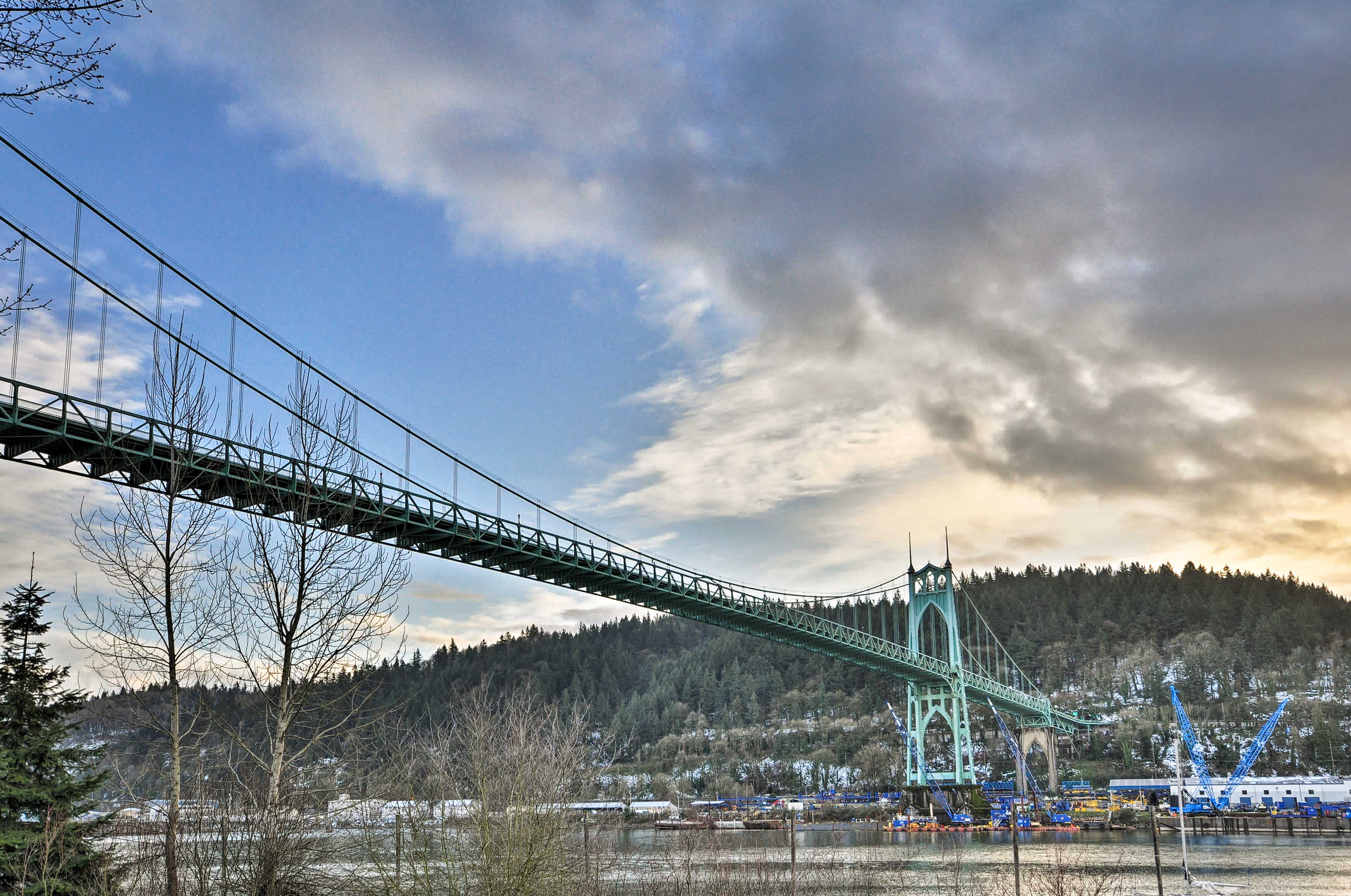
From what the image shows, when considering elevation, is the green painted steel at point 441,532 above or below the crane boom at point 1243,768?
above

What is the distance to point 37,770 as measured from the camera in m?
20.2

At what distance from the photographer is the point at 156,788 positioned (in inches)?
805

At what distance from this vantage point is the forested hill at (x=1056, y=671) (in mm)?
127938

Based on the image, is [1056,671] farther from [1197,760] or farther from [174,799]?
[174,799]

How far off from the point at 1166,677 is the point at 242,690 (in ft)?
484

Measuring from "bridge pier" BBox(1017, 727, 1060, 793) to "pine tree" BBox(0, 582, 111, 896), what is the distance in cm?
9749

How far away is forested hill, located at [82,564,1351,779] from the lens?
12794cm

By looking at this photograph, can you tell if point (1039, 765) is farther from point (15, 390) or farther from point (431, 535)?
point (15, 390)

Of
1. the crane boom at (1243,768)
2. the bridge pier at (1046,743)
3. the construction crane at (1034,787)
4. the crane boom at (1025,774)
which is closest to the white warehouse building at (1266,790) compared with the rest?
the crane boom at (1243,768)

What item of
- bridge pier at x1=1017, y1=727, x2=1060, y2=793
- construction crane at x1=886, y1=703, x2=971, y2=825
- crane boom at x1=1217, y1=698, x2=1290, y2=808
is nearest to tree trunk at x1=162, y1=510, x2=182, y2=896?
construction crane at x1=886, y1=703, x2=971, y2=825

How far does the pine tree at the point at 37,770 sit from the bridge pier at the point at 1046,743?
9749 cm

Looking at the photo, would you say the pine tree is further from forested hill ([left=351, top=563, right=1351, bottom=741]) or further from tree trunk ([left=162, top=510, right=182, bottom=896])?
forested hill ([left=351, top=563, right=1351, bottom=741])

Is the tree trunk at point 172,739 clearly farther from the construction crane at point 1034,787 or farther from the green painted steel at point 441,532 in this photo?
the construction crane at point 1034,787

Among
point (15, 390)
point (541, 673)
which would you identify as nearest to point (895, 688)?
point (541, 673)
